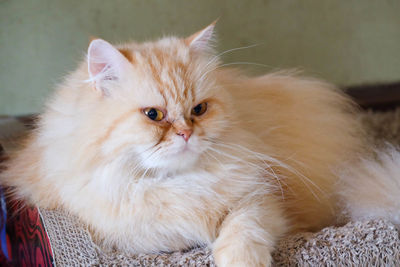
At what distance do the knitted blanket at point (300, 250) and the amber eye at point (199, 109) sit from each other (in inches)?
15.7

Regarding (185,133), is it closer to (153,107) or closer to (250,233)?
(153,107)

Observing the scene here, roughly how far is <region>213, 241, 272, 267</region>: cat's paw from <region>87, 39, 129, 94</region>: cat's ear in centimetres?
55

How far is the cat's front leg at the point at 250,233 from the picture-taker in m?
1.02

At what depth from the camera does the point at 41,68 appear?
213 centimetres

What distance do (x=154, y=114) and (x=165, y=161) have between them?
0.13 meters

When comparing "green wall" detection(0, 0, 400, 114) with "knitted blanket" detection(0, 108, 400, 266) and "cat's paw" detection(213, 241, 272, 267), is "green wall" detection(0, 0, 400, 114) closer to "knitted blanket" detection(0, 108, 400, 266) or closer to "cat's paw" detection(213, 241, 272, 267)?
"knitted blanket" detection(0, 108, 400, 266)

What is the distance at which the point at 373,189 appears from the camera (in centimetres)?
131

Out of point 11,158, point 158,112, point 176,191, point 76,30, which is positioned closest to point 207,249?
point 176,191

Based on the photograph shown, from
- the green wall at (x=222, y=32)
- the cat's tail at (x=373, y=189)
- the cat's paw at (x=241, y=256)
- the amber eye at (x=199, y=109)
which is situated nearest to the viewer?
the cat's paw at (x=241, y=256)

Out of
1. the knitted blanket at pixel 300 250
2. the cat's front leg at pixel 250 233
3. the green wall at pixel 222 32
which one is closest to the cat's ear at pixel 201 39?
the cat's front leg at pixel 250 233

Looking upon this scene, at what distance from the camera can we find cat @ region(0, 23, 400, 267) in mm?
1048

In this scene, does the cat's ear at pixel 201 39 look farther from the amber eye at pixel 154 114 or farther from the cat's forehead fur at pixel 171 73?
the amber eye at pixel 154 114

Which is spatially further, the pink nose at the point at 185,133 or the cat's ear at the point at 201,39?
the cat's ear at the point at 201,39

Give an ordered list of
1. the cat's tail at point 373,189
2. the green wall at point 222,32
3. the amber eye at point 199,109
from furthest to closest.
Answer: the green wall at point 222,32 → the cat's tail at point 373,189 → the amber eye at point 199,109
